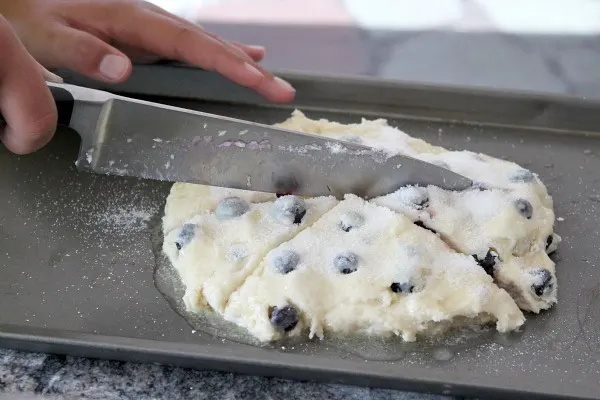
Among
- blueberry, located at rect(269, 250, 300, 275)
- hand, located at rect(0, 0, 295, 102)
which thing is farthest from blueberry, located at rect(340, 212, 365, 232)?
hand, located at rect(0, 0, 295, 102)

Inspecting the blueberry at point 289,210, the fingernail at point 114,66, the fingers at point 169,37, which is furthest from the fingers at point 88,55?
the blueberry at point 289,210

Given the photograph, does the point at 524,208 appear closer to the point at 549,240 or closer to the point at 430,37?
the point at 549,240

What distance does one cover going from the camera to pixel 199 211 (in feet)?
4.51

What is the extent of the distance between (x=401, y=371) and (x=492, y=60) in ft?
5.33

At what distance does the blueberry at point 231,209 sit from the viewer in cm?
134

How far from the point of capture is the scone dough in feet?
3.90

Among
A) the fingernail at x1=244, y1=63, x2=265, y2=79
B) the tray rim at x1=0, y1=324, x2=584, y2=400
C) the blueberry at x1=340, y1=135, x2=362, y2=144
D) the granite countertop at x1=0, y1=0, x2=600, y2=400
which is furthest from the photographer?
the granite countertop at x1=0, y1=0, x2=600, y2=400

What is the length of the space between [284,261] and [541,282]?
0.46 m

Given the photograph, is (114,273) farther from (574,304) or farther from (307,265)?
(574,304)

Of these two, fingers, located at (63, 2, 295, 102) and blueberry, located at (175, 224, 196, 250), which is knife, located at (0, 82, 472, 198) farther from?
fingers, located at (63, 2, 295, 102)

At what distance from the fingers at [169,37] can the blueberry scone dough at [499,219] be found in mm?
380

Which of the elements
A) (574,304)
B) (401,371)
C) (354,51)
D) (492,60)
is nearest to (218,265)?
(401,371)

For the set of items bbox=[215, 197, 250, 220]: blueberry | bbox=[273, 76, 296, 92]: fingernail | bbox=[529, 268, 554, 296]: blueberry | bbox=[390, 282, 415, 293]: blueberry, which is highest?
bbox=[273, 76, 296, 92]: fingernail

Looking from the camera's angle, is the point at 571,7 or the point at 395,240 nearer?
the point at 395,240
